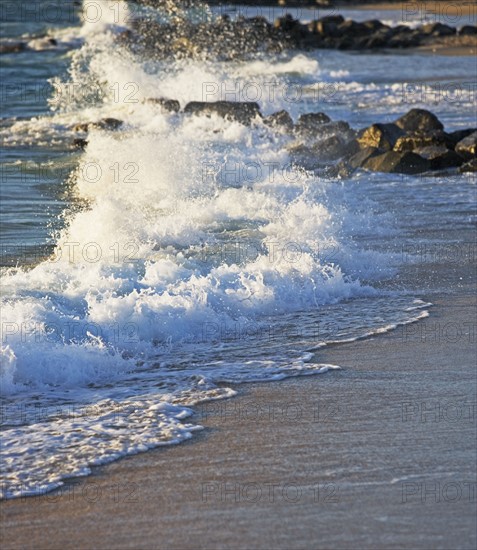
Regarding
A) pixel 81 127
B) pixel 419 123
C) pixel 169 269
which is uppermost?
pixel 81 127

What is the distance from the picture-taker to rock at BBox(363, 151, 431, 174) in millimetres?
13891

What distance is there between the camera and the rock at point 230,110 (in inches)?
720

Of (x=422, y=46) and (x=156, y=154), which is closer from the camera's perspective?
(x=156, y=154)

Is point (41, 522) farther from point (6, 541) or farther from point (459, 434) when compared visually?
point (459, 434)

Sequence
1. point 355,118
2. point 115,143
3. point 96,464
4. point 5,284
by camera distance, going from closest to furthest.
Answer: point 96,464
point 5,284
point 115,143
point 355,118

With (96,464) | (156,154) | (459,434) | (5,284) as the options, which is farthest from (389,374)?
(156,154)

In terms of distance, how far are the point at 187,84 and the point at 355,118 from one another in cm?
463

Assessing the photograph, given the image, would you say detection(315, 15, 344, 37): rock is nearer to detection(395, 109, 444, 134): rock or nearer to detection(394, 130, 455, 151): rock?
detection(395, 109, 444, 134): rock

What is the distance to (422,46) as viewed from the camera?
1293 inches

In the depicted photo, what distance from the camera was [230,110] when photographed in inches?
730

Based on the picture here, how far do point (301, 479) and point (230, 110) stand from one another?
14.1 metres

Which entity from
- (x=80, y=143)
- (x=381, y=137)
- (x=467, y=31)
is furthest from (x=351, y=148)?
(x=467, y=31)

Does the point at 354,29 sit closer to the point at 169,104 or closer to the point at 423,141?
the point at 169,104

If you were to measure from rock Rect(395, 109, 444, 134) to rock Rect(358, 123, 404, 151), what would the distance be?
0.45m
